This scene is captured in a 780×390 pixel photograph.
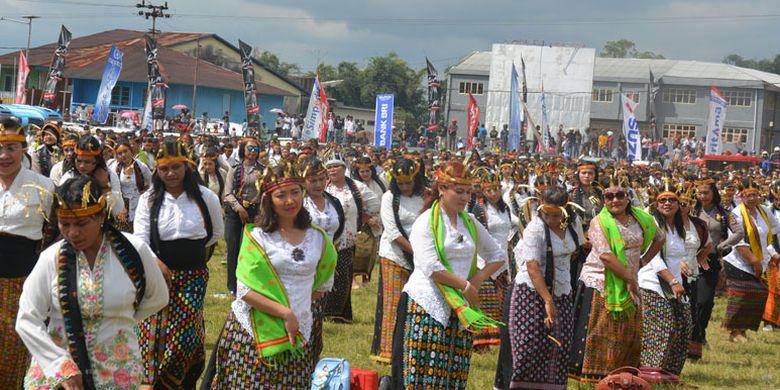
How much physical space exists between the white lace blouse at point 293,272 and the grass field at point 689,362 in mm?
3594

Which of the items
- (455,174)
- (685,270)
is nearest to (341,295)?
(685,270)

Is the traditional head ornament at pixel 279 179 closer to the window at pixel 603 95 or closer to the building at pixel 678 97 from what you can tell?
the building at pixel 678 97

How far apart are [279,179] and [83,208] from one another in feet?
5.09

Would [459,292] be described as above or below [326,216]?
below

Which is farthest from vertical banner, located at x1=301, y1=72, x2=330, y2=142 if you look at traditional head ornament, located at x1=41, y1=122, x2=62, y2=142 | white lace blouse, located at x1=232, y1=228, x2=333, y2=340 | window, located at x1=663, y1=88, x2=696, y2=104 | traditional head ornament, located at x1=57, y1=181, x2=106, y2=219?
window, located at x1=663, y1=88, x2=696, y2=104

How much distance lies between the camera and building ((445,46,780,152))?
245 ft

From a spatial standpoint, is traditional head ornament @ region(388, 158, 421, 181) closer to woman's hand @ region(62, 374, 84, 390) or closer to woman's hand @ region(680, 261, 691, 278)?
woman's hand @ region(680, 261, 691, 278)

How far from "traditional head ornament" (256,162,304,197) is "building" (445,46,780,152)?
67149mm

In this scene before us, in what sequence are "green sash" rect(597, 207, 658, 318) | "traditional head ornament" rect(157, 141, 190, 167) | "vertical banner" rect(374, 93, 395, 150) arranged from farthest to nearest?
"vertical banner" rect(374, 93, 395, 150) < "green sash" rect(597, 207, 658, 318) < "traditional head ornament" rect(157, 141, 190, 167)

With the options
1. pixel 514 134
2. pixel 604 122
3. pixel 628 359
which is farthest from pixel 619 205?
pixel 604 122

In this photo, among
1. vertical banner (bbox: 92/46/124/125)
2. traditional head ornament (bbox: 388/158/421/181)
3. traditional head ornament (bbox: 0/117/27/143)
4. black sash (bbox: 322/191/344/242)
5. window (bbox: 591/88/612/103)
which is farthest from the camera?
window (bbox: 591/88/612/103)

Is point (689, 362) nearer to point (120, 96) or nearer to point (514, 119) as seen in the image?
point (514, 119)

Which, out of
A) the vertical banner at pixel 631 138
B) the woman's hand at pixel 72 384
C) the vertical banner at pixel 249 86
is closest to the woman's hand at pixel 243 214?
the woman's hand at pixel 72 384

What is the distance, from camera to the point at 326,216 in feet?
33.0
